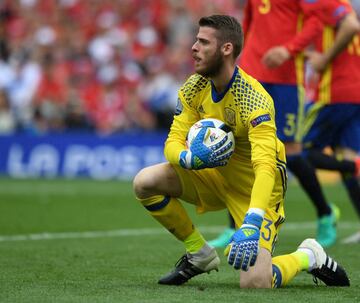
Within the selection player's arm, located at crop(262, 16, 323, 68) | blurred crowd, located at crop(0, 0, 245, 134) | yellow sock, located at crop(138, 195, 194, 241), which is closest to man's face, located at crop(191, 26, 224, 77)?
yellow sock, located at crop(138, 195, 194, 241)

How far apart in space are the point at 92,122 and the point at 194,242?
12.2 metres

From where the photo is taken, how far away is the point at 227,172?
20.0ft

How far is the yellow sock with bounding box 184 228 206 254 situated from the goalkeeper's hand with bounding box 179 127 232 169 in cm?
56

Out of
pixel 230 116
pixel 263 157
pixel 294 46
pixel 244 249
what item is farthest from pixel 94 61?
pixel 244 249

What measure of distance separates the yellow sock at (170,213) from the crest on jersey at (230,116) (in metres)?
0.60

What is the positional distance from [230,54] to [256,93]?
28 cm

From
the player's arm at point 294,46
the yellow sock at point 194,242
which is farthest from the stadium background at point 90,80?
the yellow sock at point 194,242

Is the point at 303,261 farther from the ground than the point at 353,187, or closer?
farther from the ground

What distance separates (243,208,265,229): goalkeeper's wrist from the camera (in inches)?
210

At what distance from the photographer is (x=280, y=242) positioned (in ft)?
27.8

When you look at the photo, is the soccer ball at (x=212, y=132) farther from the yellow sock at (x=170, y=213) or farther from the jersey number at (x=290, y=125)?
the jersey number at (x=290, y=125)

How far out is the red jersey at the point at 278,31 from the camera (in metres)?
8.34

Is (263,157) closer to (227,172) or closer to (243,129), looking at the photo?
(243,129)

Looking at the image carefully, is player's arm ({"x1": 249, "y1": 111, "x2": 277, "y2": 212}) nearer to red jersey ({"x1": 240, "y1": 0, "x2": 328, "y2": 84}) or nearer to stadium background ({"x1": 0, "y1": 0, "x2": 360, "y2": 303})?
stadium background ({"x1": 0, "y1": 0, "x2": 360, "y2": 303})
